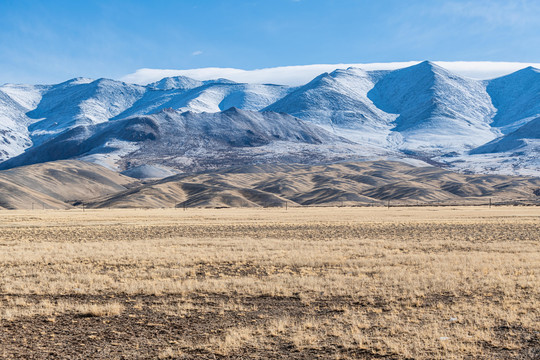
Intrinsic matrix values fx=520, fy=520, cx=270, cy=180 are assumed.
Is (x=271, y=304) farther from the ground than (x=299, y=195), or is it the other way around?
(x=271, y=304)

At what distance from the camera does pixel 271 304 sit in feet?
60.5

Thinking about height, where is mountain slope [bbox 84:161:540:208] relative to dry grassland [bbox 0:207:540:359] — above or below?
below

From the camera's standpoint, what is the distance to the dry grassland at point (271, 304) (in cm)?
1338

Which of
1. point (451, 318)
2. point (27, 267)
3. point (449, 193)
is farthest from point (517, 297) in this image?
point (449, 193)

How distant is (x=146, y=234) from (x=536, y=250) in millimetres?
33487

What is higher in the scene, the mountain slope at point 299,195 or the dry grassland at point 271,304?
the dry grassland at point 271,304

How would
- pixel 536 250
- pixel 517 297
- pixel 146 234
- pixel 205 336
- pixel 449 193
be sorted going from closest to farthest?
pixel 205 336, pixel 517 297, pixel 536 250, pixel 146 234, pixel 449 193

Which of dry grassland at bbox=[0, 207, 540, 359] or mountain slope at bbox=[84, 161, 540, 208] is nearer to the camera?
dry grassland at bbox=[0, 207, 540, 359]

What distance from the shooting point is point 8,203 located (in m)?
142

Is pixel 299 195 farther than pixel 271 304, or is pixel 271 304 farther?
pixel 299 195

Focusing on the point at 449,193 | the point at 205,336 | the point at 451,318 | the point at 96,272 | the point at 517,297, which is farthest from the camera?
the point at 449,193

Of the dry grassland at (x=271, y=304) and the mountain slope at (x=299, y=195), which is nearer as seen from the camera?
the dry grassland at (x=271, y=304)

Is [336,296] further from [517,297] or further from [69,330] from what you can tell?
[69,330]

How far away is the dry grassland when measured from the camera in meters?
13.4
